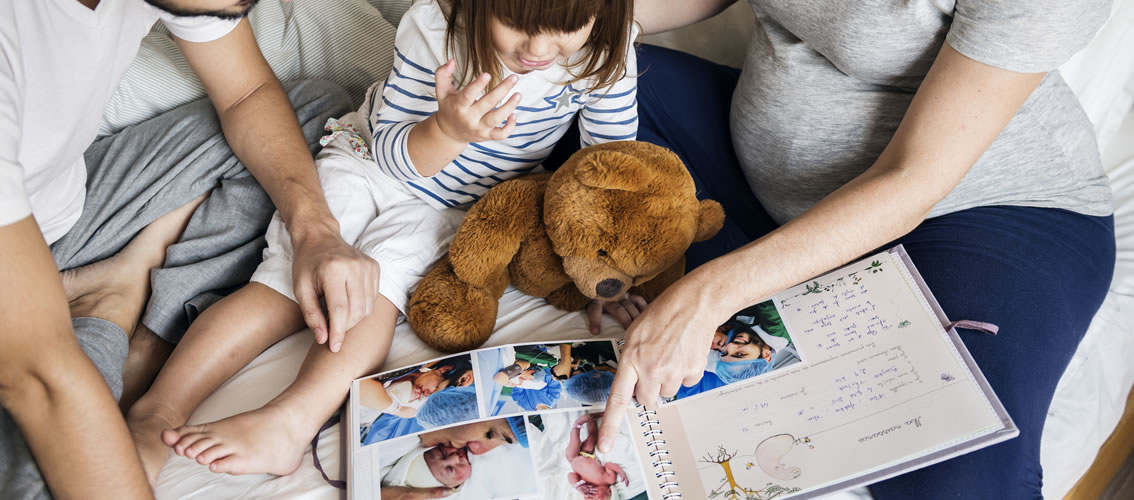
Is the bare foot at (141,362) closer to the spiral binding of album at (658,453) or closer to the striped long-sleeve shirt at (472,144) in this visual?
the striped long-sleeve shirt at (472,144)

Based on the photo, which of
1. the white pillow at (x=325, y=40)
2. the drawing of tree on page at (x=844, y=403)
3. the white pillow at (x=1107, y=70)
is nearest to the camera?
the drawing of tree on page at (x=844, y=403)

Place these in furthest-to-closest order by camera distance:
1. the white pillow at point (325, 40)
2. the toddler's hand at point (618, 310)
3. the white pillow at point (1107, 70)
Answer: the white pillow at point (325, 40)
the white pillow at point (1107, 70)
the toddler's hand at point (618, 310)

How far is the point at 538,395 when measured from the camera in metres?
0.91

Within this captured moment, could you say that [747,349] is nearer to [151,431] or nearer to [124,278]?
[151,431]

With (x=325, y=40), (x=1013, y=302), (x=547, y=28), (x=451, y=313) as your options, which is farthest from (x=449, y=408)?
(x=325, y=40)

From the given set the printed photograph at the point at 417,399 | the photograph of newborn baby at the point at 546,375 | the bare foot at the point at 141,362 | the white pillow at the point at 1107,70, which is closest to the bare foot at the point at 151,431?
the bare foot at the point at 141,362

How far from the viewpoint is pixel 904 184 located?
887 mm

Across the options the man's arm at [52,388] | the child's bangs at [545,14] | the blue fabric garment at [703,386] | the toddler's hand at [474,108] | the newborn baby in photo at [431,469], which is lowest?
the newborn baby in photo at [431,469]

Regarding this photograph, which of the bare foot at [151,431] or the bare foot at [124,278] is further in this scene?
the bare foot at [124,278]

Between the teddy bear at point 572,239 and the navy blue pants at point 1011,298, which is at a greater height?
the teddy bear at point 572,239

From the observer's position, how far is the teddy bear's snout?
95 centimetres

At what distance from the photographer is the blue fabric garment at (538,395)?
2.96 feet

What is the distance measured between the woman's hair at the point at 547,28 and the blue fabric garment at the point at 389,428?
17.8 inches

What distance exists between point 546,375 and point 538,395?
32mm
